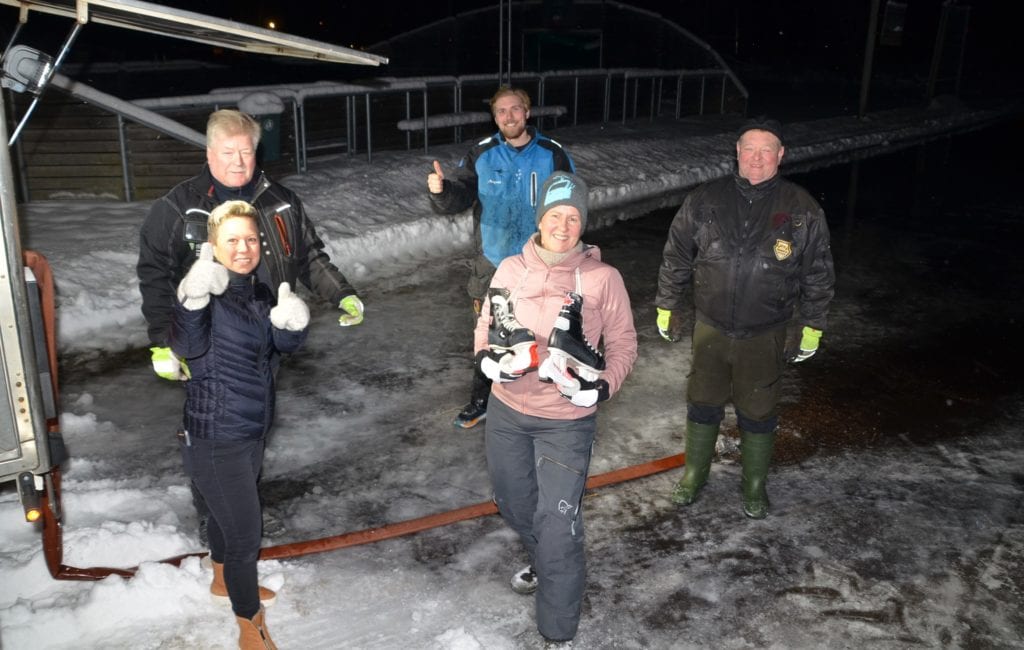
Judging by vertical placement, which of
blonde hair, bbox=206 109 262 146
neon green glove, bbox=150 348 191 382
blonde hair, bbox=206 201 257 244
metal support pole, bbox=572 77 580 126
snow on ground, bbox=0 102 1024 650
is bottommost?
snow on ground, bbox=0 102 1024 650

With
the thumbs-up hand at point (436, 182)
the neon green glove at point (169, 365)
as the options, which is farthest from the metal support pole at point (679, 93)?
the neon green glove at point (169, 365)

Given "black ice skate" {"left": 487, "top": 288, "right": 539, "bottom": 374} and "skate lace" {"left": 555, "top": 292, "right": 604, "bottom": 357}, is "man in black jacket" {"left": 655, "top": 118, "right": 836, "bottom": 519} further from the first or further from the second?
"black ice skate" {"left": 487, "top": 288, "right": 539, "bottom": 374}

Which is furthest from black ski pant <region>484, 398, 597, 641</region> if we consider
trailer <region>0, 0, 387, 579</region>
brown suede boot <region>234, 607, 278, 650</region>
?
trailer <region>0, 0, 387, 579</region>

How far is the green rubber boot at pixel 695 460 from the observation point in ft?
16.1

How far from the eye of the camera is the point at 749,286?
14.7 ft

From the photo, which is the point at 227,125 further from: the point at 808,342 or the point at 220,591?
the point at 808,342

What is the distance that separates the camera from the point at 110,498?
4.73 meters

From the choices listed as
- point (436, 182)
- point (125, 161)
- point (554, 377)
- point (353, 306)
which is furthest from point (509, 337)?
point (125, 161)

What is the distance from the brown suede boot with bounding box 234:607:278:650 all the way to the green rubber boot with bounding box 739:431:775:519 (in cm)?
262

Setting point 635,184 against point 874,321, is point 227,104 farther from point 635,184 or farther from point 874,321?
point 874,321

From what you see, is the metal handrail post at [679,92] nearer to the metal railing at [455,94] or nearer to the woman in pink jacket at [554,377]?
the metal railing at [455,94]

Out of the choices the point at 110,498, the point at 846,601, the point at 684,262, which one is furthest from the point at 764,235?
the point at 110,498

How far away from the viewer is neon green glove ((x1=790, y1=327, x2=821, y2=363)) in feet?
15.1

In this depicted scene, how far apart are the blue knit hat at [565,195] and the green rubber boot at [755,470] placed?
5.90 ft
